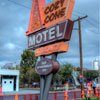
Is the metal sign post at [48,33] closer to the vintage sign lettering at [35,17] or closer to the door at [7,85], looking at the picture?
the vintage sign lettering at [35,17]

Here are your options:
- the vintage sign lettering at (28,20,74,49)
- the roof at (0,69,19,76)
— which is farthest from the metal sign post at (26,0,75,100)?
the roof at (0,69,19,76)

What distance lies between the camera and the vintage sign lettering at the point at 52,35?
874cm

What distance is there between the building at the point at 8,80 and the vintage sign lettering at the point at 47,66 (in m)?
22.3

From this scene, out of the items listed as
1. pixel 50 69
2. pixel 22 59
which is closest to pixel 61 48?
pixel 50 69

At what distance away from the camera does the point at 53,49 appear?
927cm

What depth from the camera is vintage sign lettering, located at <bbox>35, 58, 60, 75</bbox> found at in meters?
9.07

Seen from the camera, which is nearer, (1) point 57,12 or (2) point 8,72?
(1) point 57,12

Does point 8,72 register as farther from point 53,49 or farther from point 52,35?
point 53,49

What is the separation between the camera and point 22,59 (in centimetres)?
5472

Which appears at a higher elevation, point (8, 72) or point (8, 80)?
point (8, 72)

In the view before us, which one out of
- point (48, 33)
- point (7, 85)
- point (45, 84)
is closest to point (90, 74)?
point (7, 85)

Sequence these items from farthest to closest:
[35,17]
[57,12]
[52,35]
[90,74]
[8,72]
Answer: [90,74], [8,72], [35,17], [52,35], [57,12]

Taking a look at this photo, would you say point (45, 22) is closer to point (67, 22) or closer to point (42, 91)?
point (67, 22)

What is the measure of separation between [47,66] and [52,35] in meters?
1.70
